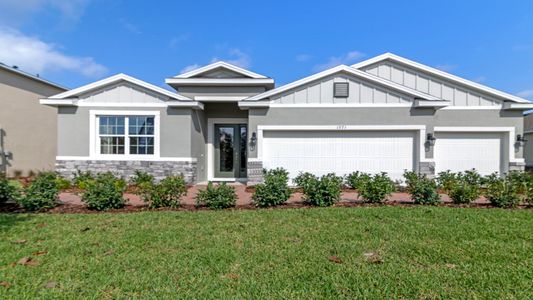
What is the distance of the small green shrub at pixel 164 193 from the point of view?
279 inches

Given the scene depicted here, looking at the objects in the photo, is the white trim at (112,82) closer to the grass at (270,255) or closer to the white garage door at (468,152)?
the grass at (270,255)

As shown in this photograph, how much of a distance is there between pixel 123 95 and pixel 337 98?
8.02 meters

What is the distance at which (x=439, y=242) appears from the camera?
175 inches

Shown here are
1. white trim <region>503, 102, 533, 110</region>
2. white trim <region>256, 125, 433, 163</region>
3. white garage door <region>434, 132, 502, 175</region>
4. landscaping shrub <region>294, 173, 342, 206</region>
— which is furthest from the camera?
white garage door <region>434, 132, 502, 175</region>

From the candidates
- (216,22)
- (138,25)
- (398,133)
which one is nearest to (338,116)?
(398,133)

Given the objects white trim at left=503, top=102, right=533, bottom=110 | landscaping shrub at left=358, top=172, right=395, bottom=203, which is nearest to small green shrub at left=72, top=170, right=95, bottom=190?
landscaping shrub at left=358, top=172, right=395, bottom=203

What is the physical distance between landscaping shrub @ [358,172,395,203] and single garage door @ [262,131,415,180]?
403cm

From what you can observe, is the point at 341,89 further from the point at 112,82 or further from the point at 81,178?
the point at 81,178

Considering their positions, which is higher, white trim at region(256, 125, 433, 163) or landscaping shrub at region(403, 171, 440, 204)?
white trim at region(256, 125, 433, 163)

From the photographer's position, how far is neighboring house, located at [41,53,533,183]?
37.0ft

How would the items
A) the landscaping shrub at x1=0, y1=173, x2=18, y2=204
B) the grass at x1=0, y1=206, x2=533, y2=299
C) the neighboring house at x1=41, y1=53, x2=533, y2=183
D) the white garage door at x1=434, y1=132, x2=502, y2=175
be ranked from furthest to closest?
the white garage door at x1=434, y1=132, x2=502, y2=175 → the neighboring house at x1=41, y1=53, x2=533, y2=183 → the landscaping shrub at x1=0, y1=173, x2=18, y2=204 → the grass at x1=0, y1=206, x2=533, y2=299

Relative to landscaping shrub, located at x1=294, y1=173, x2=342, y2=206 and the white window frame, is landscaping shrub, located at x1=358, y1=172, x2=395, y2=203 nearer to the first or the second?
landscaping shrub, located at x1=294, y1=173, x2=342, y2=206

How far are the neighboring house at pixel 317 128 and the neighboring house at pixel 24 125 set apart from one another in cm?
438

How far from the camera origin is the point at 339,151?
11656 millimetres
